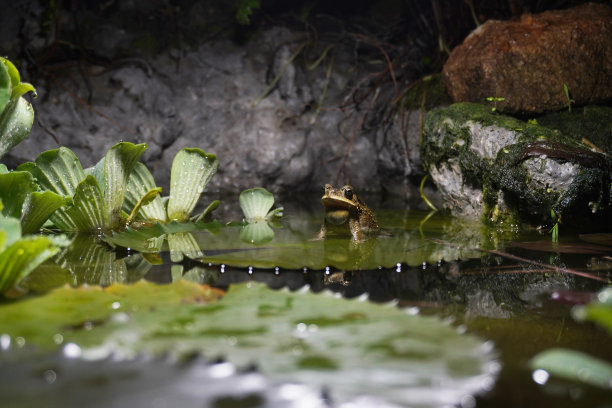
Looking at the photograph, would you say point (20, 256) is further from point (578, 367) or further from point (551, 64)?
point (551, 64)

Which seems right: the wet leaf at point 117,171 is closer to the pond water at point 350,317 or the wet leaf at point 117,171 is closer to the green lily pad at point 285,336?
the pond water at point 350,317

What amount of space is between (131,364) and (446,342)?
553 millimetres

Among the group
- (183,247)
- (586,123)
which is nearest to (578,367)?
(183,247)

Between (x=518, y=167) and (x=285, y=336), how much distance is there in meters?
2.10

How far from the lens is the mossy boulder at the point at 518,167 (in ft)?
8.07

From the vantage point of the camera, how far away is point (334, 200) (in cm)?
262

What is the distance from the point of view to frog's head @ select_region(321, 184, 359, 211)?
262cm

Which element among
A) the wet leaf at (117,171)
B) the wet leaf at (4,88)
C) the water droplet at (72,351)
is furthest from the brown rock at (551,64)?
the water droplet at (72,351)

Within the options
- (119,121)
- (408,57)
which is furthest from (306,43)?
(119,121)

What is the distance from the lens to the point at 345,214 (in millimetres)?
2646

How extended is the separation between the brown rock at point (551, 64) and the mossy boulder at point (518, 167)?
158mm

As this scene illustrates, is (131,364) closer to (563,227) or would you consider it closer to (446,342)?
(446,342)

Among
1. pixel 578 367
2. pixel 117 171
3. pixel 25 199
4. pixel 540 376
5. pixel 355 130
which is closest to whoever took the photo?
pixel 578 367

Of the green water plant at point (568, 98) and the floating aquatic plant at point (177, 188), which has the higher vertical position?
the green water plant at point (568, 98)
